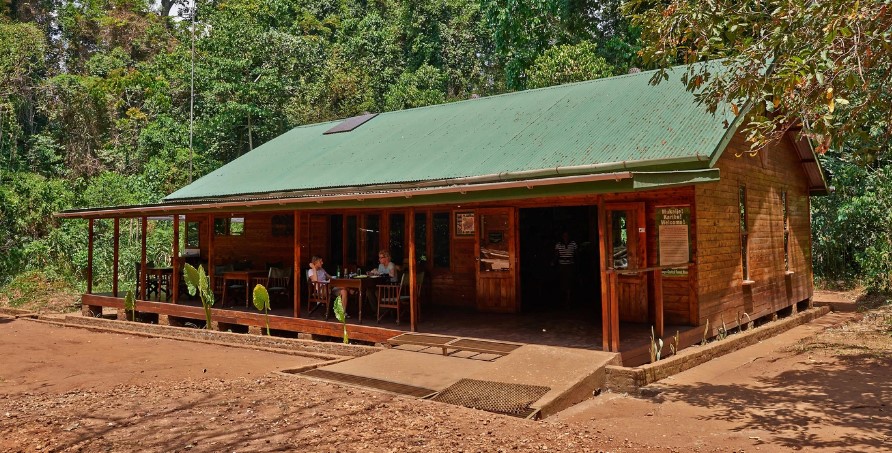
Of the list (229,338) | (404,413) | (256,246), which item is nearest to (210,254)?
(229,338)

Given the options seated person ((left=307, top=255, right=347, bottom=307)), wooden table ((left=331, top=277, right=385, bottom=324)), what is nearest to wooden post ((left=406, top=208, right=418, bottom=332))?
wooden table ((left=331, top=277, right=385, bottom=324))

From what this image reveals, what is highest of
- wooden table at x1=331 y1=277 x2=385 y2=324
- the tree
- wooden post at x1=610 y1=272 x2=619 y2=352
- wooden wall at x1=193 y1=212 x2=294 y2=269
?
the tree

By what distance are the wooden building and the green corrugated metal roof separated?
0.05 m

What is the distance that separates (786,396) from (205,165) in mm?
27217

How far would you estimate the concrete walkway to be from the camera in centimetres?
693

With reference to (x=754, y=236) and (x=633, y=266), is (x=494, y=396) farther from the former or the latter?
(x=754, y=236)

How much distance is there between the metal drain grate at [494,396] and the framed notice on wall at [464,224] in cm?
513

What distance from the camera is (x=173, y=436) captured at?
5.64 metres

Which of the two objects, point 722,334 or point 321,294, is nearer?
point 722,334

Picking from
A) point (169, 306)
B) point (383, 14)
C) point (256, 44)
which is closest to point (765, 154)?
point (169, 306)

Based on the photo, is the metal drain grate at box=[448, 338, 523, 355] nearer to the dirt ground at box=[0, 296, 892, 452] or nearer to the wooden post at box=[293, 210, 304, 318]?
the dirt ground at box=[0, 296, 892, 452]

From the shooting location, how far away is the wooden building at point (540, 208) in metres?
9.38

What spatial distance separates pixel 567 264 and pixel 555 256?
4.11 ft

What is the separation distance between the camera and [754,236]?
11.7 m
